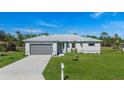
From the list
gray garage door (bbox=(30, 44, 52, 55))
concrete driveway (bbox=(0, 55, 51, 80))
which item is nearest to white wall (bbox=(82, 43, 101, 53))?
gray garage door (bbox=(30, 44, 52, 55))

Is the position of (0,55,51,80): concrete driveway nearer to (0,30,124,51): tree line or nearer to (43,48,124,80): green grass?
(43,48,124,80): green grass

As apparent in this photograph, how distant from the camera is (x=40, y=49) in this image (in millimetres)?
35000

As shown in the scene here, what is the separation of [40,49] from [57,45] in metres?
2.31

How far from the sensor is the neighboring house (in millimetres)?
34812

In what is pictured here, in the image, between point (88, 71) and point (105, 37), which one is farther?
point (105, 37)

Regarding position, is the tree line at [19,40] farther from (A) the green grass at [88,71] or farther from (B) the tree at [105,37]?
(A) the green grass at [88,71]

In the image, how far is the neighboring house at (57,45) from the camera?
3481cm

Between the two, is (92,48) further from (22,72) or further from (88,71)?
(22,72)

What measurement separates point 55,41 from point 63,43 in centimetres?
396

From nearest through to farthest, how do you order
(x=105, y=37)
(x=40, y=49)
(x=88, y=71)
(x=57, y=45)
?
(x=88, y=71) → (x=40, y=49) → (x=57, y=45) → (x=105, y=37)

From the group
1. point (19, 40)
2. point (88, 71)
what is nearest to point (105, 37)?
point (19, 40)

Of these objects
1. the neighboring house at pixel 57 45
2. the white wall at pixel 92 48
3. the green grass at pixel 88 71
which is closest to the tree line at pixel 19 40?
the neighboring house at pixel 57 45
